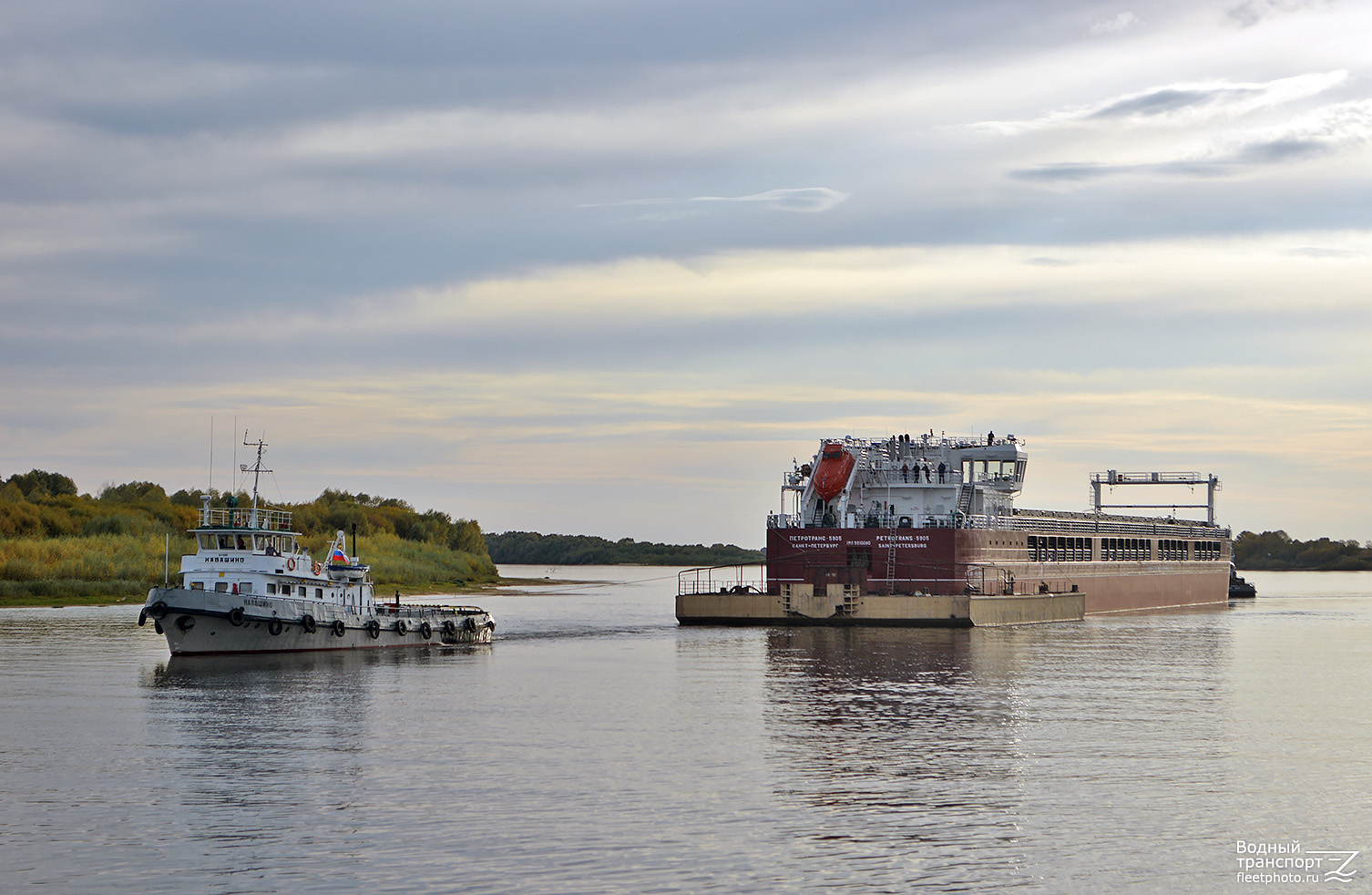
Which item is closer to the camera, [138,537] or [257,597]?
[257,597]

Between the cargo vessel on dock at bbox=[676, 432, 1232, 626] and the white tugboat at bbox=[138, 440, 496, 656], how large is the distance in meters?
18.5

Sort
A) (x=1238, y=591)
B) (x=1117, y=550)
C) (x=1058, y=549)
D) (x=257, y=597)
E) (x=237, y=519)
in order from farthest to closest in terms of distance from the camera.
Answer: (x=1238, y=591)
(x=1117, y=550)
(x=1058, y=549)
(x=237, y=519)
(x=257, y=597)

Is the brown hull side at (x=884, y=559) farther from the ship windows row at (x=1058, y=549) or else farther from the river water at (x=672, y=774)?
the river water at (x=672, y=774)

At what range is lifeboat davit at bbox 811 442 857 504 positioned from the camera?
73.6m

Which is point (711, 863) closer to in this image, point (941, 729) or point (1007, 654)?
point (941, 729)

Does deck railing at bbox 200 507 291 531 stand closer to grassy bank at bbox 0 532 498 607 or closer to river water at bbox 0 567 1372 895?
river water at bbox 0 567 1372 895

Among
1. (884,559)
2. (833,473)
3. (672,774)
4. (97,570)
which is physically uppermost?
(833,473)

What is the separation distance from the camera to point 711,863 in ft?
70.0

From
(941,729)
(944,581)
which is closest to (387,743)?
(941,729)

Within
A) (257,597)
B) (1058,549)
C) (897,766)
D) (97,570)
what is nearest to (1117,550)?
(1058,549)

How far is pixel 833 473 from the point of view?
7375 cm

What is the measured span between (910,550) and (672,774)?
43.0 meters

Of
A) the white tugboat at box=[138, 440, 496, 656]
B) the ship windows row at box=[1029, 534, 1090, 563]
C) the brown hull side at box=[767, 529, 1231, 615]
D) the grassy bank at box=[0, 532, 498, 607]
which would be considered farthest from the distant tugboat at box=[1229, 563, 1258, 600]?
the white tugboat at box=[138, 440, 496, 656]

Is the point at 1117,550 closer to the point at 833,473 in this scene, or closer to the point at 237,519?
the point at 833,473
